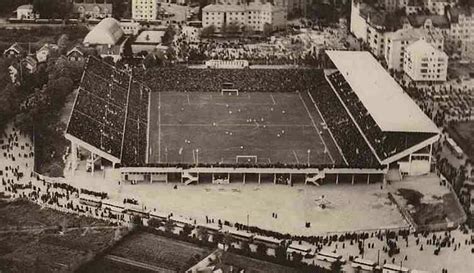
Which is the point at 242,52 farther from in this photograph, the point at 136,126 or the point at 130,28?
the point at 136,126

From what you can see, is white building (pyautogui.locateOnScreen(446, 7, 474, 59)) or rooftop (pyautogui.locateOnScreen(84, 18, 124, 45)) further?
rooftop (pyautogui.locateOnScreen(84, 18, 124, 45))

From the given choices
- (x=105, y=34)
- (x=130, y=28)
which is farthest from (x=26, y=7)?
(x=105, y=34)

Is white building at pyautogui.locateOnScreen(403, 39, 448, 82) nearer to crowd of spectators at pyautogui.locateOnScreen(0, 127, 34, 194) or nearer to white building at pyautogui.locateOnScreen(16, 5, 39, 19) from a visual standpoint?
crowd of spectators at pyautogui.locateOnScreen(0, 127, 34, 194)

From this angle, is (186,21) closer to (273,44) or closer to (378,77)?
(273,44)

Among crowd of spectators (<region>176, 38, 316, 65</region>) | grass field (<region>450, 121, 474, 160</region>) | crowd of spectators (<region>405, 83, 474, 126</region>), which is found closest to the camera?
grass field (<region>450, 121, 474, 160</region>)

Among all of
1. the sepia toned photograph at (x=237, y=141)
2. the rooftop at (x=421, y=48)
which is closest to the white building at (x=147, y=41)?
the sepia toned photograph at (x=237, y=141)

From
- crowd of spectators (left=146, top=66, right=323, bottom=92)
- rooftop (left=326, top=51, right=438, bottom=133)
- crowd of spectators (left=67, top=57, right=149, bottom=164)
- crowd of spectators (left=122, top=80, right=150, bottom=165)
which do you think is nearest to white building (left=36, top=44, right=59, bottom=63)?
crowd of spectators (left=67, top=57, right=149, bottom=164)

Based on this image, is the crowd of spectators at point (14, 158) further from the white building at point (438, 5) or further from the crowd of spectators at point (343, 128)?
the white building at point (438, 5)
